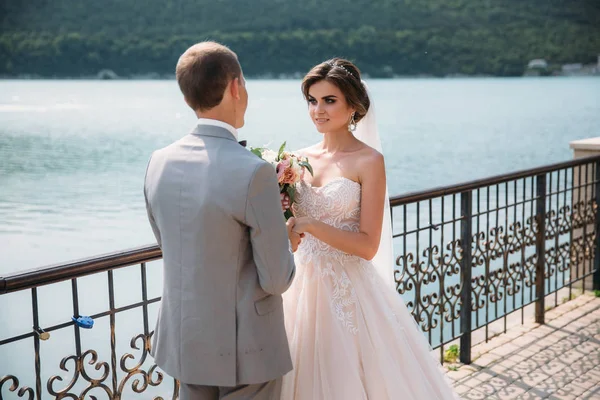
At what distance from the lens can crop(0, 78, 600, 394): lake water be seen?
22.6 metres

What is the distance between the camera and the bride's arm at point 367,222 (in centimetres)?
251

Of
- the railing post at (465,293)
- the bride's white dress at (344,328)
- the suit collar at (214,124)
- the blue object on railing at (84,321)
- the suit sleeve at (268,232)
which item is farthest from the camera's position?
the railing post at (465,293)

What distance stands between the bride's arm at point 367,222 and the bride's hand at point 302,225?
56 millimetres

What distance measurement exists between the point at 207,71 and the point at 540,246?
3.92m

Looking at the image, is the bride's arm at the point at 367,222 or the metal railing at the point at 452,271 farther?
the bride's arm at the point at 367,222

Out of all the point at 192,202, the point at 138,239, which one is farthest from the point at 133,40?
the point at 192,202

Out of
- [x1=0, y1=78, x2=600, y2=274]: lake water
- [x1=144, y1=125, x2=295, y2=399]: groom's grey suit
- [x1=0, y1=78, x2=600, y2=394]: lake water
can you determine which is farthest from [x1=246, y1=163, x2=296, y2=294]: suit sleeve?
[x1=0, y1=78, x2=600, y2=274]: lake water

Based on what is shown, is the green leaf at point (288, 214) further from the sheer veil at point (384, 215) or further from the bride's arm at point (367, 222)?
the sheer veil at point (384, 215)

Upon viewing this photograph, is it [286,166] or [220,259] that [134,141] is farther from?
[220,259]

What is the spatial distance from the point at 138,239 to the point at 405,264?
24.5 meters

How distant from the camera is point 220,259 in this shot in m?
1.82

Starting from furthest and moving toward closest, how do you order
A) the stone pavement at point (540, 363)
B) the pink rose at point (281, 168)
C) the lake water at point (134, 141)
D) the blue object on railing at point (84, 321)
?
the lake water at point (134, 141) → the stone pavement at point (540, 363) → the pink rose at point (281, 168) → the blue object on railing at point (84, 321)

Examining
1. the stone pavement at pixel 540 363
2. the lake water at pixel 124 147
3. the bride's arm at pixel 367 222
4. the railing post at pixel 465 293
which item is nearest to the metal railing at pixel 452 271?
the railing post at pixel 465 293

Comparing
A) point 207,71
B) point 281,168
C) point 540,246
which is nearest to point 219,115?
point 207,71
